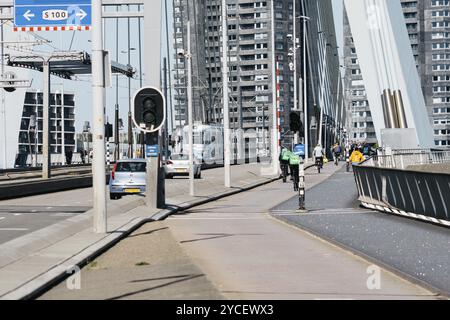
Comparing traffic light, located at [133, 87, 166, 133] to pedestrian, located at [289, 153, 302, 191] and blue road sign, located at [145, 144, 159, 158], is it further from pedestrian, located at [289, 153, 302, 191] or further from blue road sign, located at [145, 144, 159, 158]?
pedestrian, located at [289, 153, 302, 191]

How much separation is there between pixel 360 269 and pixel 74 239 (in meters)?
6.10

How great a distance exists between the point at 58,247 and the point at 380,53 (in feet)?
→ 133

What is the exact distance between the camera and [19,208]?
30.1 m

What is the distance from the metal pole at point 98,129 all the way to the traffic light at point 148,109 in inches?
197

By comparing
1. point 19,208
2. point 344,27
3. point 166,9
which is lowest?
point 19,208

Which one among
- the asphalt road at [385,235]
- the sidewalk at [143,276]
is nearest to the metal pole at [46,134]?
the asphalt road at [385,235]

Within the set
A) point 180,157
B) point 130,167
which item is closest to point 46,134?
point 180,157

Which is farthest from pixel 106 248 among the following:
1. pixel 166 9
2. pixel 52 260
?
pixel 166 9

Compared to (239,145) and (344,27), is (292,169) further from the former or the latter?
(344,27)

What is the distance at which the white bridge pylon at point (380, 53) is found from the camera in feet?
173

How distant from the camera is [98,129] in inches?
720

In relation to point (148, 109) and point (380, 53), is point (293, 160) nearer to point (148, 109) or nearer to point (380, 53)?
point (148, 109)

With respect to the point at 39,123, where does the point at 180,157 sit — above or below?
below

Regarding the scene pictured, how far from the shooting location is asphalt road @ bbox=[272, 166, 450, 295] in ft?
41.8
